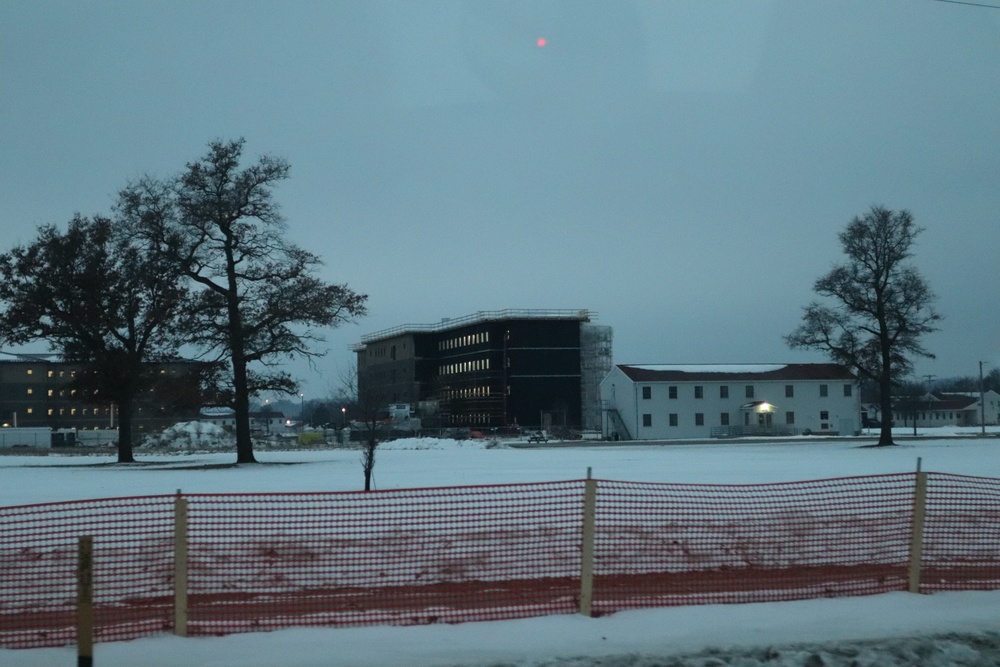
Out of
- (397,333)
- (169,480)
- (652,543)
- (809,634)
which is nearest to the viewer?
(809,634)

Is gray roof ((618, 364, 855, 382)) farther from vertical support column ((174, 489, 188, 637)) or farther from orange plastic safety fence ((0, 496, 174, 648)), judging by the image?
vertical support column ((174, 489, 188, 637))

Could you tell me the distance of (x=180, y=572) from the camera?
852 centimetres

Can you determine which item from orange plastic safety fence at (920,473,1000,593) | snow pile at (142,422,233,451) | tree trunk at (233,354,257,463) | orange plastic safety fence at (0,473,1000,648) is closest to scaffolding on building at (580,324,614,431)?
snow pile at (142,422,233,451)

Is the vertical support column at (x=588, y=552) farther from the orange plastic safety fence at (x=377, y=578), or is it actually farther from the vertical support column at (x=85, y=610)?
the vertical support column at (x=85, y=610)

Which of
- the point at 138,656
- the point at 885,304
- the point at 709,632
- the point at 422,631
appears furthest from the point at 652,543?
the point at 885,304

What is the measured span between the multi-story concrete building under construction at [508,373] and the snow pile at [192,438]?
2224 centimetres

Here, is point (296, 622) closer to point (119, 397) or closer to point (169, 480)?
point (169, 480)

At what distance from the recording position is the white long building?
8338 cm

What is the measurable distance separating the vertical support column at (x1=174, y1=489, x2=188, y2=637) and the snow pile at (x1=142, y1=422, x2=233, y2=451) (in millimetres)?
65655

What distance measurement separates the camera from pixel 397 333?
118688 millimetres

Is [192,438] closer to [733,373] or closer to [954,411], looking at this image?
[733,373]

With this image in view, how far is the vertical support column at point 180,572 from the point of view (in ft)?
27.9

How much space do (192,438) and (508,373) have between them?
3610 cm

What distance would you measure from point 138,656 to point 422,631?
7.68 feet
